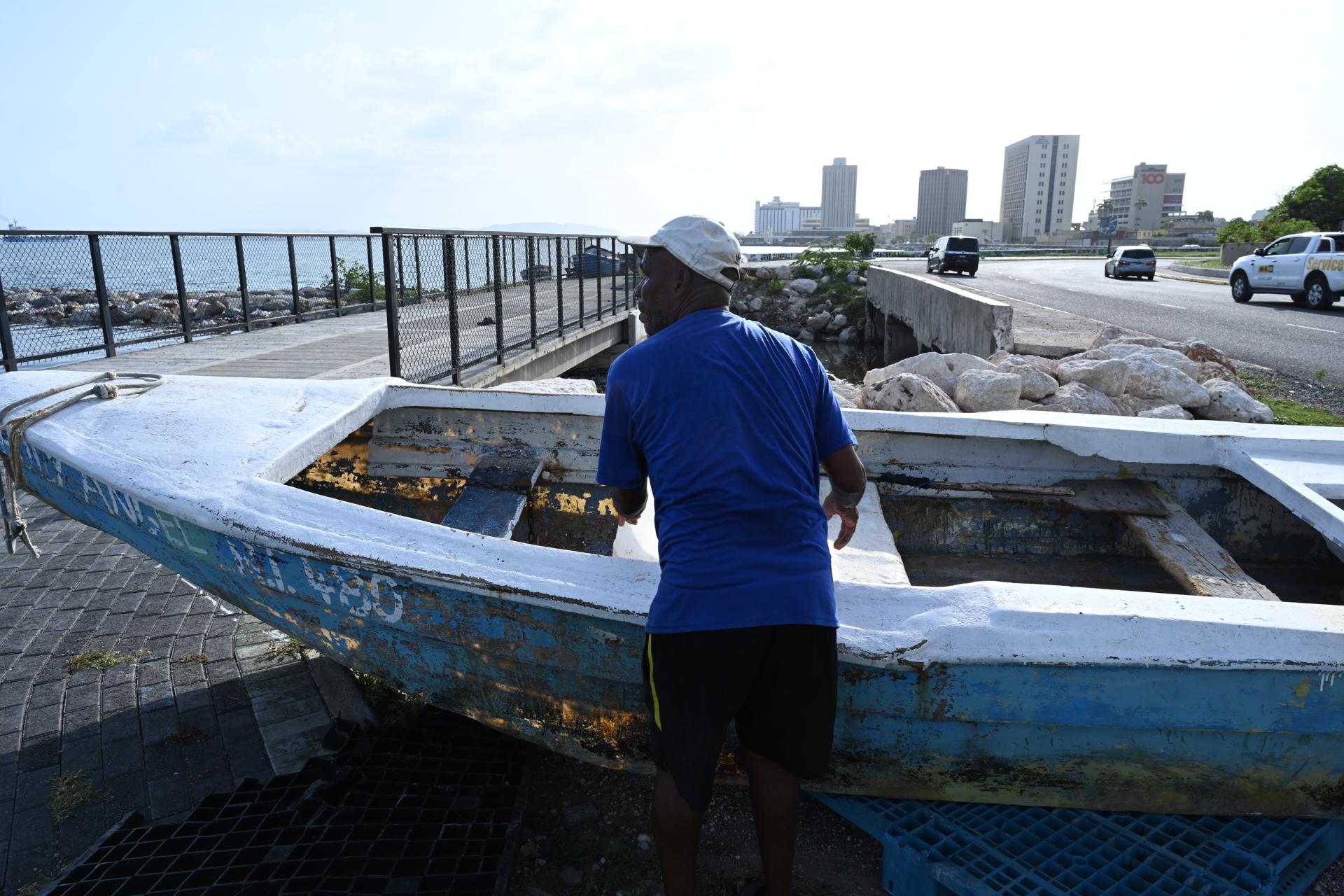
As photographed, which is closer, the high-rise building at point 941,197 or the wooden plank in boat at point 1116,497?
the wooden plank in boat at point 1116,497

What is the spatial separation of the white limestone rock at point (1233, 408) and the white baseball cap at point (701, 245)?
21.9 ft

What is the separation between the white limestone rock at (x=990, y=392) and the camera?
696cm

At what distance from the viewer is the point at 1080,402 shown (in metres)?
7.02

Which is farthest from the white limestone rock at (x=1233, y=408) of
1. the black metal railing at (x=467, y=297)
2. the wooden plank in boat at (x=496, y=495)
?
the black metal railing at (x=467, y=297)

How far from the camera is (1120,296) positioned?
67.3ft

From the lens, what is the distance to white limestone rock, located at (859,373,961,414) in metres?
6.44

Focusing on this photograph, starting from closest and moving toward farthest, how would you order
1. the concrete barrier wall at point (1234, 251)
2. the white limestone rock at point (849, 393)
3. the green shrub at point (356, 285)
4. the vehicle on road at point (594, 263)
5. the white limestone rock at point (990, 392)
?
1. the white limestone rock at point (990, 392)
2. the white limestone rock at point (849, 393)
3. the vehicle on road at point (594, 263)
4. the green shrub at point (356, 285)
5. the concrete barrier wall at point (1234, 251)

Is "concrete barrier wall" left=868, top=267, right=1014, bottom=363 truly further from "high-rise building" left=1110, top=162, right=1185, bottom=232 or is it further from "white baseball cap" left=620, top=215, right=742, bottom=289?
"high-rise building" left=1110, top=162, right=1185, bottom=232

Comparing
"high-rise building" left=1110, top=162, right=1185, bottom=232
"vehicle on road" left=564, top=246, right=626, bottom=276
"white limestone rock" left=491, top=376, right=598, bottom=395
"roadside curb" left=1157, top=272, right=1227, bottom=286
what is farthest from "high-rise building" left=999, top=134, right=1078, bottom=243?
"white limestone rock" left=491, top=376, right=598, bottom=395

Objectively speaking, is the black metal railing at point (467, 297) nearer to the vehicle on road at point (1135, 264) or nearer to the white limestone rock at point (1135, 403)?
the white limestone rock at point (1135, 403)

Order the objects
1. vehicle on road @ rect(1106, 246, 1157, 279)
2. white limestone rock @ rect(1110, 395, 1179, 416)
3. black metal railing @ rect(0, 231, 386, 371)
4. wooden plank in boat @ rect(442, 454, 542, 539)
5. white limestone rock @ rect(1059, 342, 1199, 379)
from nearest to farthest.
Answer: wooden plank in boat @ rect(442, 454, 542, 539) < white limestone rock @ rect(1110, 395, 1179, 416) < white limestone rock @ rect(1059, 342, 1199, 379) < black metal railing @ rect(0, 231, 386, 371) < vehicle on road @ rect(1106, 246, 1157, 279)

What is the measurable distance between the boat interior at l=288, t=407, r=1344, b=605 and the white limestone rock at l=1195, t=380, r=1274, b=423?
3.68 m

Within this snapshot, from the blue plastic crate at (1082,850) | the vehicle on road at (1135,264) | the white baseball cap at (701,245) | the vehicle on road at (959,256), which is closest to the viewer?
the white baseball cap at (701,245)

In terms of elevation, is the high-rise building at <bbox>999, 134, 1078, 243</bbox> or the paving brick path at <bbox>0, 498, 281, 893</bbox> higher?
the high-rise building at <bbox>999, 134, 1078, 243</bbox>
